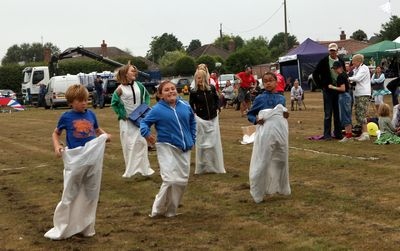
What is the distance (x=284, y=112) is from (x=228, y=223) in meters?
1.71

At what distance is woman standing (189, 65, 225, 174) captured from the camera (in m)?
10.4

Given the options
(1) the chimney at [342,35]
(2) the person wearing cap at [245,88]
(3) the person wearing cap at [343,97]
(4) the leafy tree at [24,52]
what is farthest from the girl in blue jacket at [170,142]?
(4) the leafy tree at [24,52]

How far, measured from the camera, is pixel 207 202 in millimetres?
8164

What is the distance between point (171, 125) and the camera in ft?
23.9

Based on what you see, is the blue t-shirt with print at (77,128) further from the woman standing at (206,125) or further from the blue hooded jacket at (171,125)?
the woman standing at (206,125)

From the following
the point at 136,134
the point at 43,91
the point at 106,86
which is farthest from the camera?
the point at 43,91

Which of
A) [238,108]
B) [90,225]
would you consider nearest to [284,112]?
[90,225]

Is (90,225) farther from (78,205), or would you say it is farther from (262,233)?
(262,233)

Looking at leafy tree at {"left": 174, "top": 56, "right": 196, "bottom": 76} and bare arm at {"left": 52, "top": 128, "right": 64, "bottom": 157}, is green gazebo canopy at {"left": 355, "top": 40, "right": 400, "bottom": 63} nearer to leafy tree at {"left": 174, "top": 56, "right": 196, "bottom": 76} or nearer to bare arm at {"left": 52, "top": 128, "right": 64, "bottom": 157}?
bare arm at {"left": 52, "top": 128, "right": 64, "bottom": 157}

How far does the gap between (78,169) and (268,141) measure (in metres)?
2.50

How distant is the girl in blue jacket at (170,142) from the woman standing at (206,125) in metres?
2.94

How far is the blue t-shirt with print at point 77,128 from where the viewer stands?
6.52 metres

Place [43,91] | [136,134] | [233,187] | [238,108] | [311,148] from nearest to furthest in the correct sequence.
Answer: [233,187], [136,134], [311,148], [238,108], [43,91]

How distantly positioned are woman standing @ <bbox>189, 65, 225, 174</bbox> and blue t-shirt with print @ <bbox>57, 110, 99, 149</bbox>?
13.0 feet
